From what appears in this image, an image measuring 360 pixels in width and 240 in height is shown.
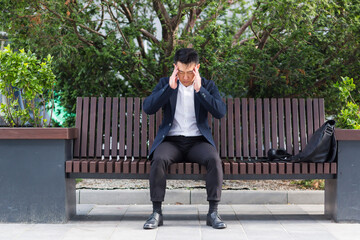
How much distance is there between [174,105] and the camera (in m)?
4.68

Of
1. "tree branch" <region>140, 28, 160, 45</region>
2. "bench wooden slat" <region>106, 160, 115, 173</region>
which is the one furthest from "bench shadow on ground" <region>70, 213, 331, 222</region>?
"tree branch" <region>140, 28, 160, 45</region>

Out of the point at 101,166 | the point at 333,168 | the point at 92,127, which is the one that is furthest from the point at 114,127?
the point at 333,168

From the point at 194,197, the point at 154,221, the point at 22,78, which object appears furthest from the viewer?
the point at 194,197

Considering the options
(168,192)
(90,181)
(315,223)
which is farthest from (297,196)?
(90,181)

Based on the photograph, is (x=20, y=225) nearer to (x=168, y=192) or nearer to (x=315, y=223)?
(x=168, y=192)

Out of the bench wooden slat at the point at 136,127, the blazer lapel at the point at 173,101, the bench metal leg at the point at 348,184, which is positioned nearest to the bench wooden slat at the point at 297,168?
the bench metal leg at the point at 348,184

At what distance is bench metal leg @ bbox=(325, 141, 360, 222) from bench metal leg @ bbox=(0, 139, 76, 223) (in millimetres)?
2616

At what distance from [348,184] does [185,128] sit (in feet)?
5.47

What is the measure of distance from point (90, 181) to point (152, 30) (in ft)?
7.42

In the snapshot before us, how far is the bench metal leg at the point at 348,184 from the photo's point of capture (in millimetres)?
4512

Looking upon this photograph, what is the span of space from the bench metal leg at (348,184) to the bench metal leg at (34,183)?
262 centimetres

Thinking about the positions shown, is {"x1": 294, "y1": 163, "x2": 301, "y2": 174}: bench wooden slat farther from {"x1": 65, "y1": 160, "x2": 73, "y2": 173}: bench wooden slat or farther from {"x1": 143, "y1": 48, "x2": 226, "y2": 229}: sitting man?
{"x1": 65, "y1": 160, "x2": 73, "y2": 173}: bench wooden slat

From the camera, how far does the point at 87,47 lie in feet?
18.8

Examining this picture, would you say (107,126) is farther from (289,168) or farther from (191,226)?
(289,168)
